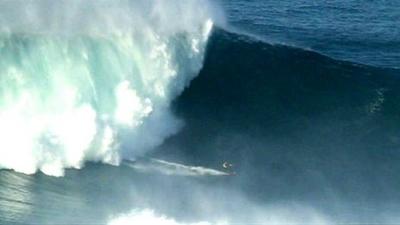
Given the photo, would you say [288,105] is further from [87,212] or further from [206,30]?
[87,212]

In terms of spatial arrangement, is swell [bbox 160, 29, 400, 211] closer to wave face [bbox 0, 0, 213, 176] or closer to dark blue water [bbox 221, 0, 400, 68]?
wave face [bbox 0, 0, 213, 176]

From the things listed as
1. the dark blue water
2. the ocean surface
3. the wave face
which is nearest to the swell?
the ocean surface

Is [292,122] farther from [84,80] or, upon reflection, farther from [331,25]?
[331,25]

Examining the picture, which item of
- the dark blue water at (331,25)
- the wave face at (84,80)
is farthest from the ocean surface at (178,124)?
the dark blue water at (331,25)

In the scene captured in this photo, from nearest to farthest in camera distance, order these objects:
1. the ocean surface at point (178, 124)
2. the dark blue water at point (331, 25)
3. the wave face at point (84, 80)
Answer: the ocean surface at point (178, 124)
the wave face at point (84, 80)
the dark blue water at point (331, 25)

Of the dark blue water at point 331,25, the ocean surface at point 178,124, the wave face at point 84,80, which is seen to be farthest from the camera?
the dark blue water at point 331,25

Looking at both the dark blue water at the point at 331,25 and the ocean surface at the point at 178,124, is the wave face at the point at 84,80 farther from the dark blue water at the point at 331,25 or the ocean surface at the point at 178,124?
the dark blue water at the point at 331,25
